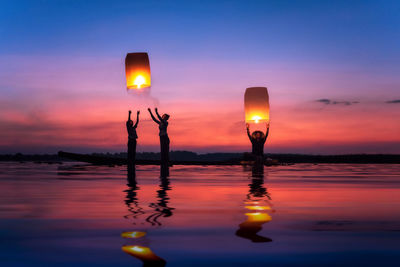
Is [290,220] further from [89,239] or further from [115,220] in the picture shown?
[89,239]

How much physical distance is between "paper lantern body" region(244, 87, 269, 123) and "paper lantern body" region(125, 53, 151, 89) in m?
11.4

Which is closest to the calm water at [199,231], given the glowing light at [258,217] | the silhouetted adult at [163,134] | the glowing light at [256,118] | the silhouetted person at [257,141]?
the glowing light at [258,217]

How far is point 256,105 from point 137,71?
11804mm

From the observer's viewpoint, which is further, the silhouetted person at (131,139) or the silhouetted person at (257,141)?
the silhouetted person at (257,141)

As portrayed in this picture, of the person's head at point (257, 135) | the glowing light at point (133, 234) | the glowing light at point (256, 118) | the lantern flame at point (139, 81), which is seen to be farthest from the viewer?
the glowing light at point (256, 118)

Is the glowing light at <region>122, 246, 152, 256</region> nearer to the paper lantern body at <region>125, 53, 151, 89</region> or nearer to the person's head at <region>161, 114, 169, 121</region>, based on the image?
the person's head at <region>161, 114, 169, 121</region>

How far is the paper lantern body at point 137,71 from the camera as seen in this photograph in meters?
18.4

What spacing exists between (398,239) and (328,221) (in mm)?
1235

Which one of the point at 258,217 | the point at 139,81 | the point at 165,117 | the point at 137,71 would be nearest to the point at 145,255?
the point at 258,217

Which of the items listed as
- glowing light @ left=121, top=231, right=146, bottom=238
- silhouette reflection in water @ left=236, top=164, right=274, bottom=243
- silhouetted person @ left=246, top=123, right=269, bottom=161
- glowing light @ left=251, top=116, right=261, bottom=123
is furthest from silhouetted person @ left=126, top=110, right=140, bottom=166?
glowing light @ left=251, top=116, right=261, bottom=123

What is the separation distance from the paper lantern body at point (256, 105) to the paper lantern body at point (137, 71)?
37.3 ft

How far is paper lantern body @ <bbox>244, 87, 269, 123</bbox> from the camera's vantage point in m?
28.7

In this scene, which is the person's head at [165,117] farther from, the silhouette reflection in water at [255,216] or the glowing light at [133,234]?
the glowing light at [133,234]

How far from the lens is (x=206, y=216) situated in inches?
237
